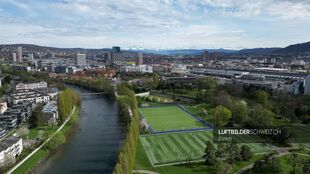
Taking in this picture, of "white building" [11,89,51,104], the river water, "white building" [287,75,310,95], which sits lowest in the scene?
the river water

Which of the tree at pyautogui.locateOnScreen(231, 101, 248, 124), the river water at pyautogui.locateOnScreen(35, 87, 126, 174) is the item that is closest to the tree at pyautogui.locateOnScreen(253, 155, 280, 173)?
the river water at pyautogui.locateOnScreen(35, 87, 126, 174)

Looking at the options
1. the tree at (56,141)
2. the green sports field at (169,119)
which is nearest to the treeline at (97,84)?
the green sports field at (169,119)

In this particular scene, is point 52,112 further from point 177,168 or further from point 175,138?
point 177,168

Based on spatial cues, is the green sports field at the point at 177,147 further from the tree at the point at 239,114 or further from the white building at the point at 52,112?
the white building at the point at 52,112

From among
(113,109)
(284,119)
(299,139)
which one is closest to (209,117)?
(284,119)

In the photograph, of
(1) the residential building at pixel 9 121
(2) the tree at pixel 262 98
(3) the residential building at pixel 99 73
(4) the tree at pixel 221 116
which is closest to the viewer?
(4) the tree at pixel 221 116

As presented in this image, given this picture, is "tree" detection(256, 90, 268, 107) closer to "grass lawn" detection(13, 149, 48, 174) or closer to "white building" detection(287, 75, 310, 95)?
"white building" detection(287, 75, 310, 95)

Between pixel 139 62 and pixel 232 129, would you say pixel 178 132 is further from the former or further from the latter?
pixel 139 62
